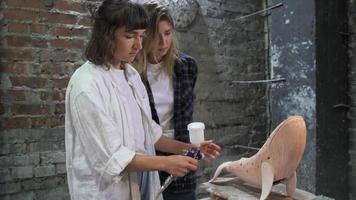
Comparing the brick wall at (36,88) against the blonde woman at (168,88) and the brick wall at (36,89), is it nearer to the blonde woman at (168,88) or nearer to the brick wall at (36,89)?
the brick wall at (36,89)

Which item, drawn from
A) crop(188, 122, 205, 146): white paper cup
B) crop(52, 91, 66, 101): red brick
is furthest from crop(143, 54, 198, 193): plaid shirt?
crop(52, 91, 66, 101): red brick

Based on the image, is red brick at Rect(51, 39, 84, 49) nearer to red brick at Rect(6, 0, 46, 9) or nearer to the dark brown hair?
red brick at Rect(6, 0, 46, 9)

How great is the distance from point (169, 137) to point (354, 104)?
1182mm

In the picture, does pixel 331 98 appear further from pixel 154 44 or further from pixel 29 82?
pixel 29 82

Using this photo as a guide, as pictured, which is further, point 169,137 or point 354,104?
point 354,104

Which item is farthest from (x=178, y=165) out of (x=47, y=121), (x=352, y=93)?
(x=352, y=93)

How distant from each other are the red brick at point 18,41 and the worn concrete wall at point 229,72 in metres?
0.90

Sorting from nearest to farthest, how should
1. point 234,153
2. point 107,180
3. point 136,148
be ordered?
point 107,180 → point 136,148 → point 234,153

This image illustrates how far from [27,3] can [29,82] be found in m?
0.38

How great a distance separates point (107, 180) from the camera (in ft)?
3.32

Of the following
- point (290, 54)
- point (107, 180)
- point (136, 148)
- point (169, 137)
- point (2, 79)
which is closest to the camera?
point (107, 180)

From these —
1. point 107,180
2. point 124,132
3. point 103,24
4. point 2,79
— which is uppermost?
point 103,24

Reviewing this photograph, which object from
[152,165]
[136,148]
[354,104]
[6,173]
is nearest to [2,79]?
[6,173]

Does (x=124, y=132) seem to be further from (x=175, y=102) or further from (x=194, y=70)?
(x=194, y=70)
